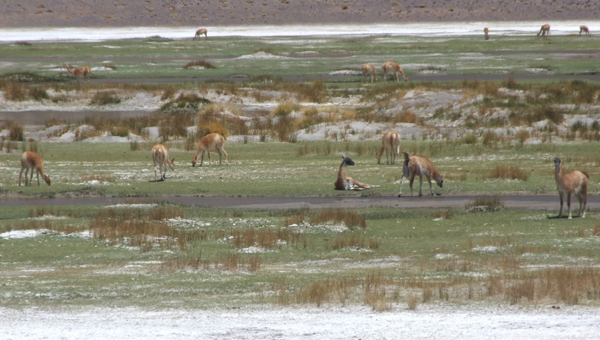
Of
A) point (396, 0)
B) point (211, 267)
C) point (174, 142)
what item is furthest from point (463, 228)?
point (396, 0)

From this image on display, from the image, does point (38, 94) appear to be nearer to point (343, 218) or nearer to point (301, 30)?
point (343, 218)

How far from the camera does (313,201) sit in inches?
925

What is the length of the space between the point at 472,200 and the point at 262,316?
12762 millimetres

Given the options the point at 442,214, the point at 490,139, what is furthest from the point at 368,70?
the point at 442,214

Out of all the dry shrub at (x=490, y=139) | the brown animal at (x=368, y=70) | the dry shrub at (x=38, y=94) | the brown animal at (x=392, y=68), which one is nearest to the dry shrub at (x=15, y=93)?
the dry shrub at (x=38, y=94)

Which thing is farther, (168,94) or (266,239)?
(168,94)

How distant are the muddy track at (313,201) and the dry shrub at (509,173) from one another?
2237 mm

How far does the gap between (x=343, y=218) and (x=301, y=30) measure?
11060 cm

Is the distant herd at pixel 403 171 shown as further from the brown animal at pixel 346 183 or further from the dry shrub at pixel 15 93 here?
the dry shrub at pixel 15 93

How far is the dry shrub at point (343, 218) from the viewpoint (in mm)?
19172

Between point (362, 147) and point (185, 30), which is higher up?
point (185, 30)

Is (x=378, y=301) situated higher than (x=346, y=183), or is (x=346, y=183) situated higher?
(x=346, y=183)

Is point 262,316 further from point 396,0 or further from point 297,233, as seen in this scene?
point 396,0

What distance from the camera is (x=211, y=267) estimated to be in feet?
48.8
